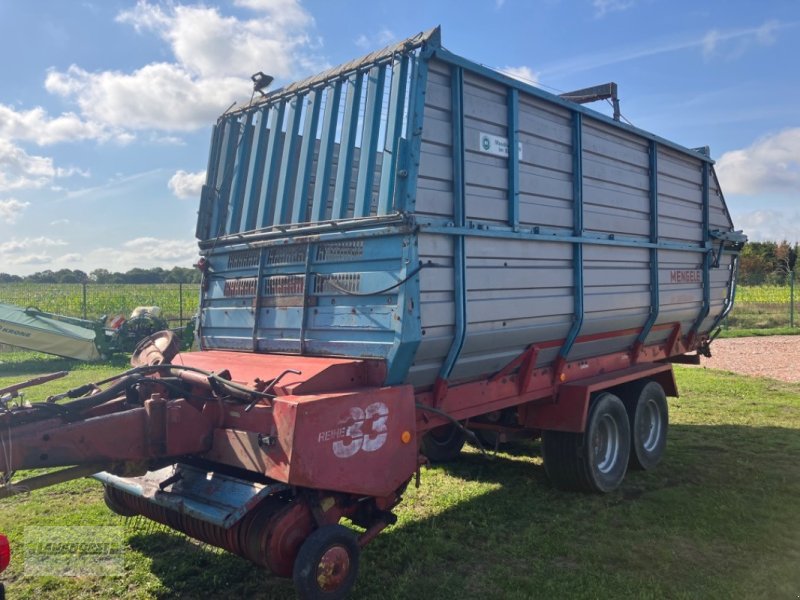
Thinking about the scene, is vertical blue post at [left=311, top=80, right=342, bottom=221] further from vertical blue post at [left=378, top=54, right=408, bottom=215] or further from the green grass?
the green grass

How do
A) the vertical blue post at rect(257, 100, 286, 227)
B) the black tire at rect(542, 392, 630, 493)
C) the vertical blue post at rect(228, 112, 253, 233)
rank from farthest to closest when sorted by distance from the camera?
the black tire at rect(542, 392, 630, 493), the vertical blue post at rect(228, 112, 253, 233), the vertical blue post at rect(257, 100, 286, 227)

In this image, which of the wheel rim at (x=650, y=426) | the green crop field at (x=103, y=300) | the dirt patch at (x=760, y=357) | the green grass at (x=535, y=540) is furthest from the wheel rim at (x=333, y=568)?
the green crop field at (x=103, y=300)

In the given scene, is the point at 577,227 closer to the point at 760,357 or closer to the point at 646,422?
the point at 646,422

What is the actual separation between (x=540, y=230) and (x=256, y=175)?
2.30 meters

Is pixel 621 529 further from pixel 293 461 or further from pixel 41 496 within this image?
pixel 41 496

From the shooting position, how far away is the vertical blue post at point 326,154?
466cm

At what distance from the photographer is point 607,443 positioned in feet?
20.6

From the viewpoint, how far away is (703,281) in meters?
7.73

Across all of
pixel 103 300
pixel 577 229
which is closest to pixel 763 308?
pixel 577 229

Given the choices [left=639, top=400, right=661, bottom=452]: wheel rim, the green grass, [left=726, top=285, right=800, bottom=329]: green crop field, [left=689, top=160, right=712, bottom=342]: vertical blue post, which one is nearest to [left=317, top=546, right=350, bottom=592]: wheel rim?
the green grass

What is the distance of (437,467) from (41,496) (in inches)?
145

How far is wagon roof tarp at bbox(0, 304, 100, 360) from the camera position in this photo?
1291 centimetres

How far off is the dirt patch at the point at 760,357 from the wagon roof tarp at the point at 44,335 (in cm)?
1301

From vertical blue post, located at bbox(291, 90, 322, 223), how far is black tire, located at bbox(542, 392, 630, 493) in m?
3.04
